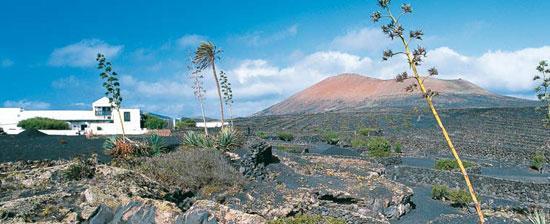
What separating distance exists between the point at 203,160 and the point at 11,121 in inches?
2187

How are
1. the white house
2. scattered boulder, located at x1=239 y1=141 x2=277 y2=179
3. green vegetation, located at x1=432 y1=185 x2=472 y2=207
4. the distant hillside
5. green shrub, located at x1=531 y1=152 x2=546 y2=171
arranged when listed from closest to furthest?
scattered boulder, located at x1=239 y1=141 x2=277 y2=179, green vegetation, located at x1=432 y1=185 x2=472 y2=207, green shrub, located at x1=531 y1=152 x2=546 y2=171, the white house, the distant hillside

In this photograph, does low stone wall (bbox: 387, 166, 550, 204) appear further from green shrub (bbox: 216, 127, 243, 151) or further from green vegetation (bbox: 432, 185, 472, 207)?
green shrub (bbox: 216, 127, 243, 151)

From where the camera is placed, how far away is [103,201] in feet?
28.5

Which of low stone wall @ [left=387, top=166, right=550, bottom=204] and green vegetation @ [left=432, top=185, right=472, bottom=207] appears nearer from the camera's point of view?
green vegetation @ [left=432, top=185, right=472, bottom=207]

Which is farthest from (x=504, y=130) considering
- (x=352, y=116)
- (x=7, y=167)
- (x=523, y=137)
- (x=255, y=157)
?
(x=7, y=167)

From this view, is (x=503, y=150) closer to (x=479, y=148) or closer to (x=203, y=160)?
(x=479, y=148)

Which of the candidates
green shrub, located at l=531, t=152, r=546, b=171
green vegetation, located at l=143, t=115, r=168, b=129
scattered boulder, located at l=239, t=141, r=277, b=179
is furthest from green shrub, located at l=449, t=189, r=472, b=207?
green vegetation, located at l=143, t=115, r=168, b=129

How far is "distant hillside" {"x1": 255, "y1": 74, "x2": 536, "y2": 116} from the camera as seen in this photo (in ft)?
400

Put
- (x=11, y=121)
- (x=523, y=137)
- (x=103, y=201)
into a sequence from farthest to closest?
1. (x=11, y=121)
2. (x=523, y=137)
3. (x=103, y=201)

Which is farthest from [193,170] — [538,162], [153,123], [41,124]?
[153,123]

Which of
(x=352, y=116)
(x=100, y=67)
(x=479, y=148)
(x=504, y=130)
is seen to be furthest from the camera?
(x=352, y=116)

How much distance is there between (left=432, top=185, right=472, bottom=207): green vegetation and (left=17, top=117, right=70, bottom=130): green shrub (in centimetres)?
4737

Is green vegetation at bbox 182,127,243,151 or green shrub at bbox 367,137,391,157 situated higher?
green vegetation at bbox 182,127,243,151

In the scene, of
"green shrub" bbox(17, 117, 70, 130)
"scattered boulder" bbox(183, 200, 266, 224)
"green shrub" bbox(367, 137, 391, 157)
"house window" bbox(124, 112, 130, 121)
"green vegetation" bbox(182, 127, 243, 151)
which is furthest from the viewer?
"house window" bbox(124, 112, 130, 121)
